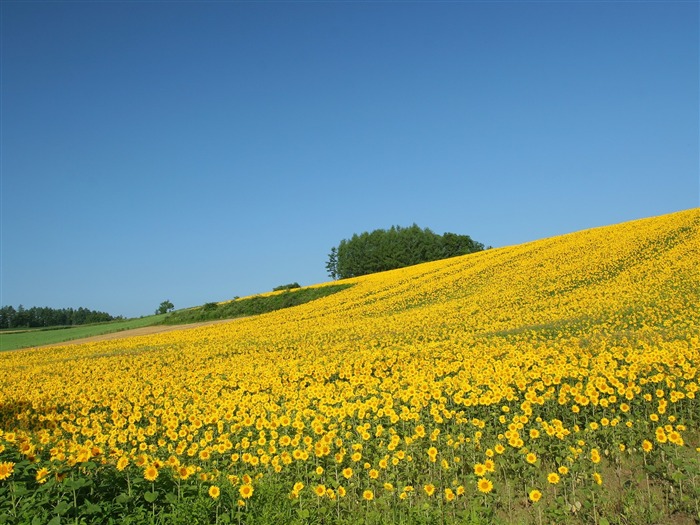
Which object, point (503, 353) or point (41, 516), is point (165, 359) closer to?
point (503, 353)

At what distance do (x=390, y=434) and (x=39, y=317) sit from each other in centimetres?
12852

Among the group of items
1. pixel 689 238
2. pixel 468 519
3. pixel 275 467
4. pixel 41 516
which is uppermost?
pixel 689 238

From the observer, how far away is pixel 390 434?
776 centimetres

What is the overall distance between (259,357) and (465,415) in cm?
1066

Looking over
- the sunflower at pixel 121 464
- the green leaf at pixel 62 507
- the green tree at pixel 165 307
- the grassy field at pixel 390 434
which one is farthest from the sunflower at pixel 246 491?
the green tree at pixel 165 307

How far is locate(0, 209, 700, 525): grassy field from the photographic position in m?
5.43

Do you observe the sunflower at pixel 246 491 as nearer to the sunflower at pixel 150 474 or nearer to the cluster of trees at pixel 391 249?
the sunflower at pixel 150 474

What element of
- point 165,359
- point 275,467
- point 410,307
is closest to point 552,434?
point 275,467

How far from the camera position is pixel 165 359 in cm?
2050

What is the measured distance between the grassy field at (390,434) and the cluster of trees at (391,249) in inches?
2987

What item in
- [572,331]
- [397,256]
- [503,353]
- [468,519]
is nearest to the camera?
[468,519]

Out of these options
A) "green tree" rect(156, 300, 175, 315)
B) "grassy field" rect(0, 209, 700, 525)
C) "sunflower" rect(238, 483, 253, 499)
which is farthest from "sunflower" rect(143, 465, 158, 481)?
"green tree" rect(156, 300, 175, 315)

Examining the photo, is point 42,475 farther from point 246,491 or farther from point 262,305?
point 262,305

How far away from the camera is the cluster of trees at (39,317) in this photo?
4341 inches
